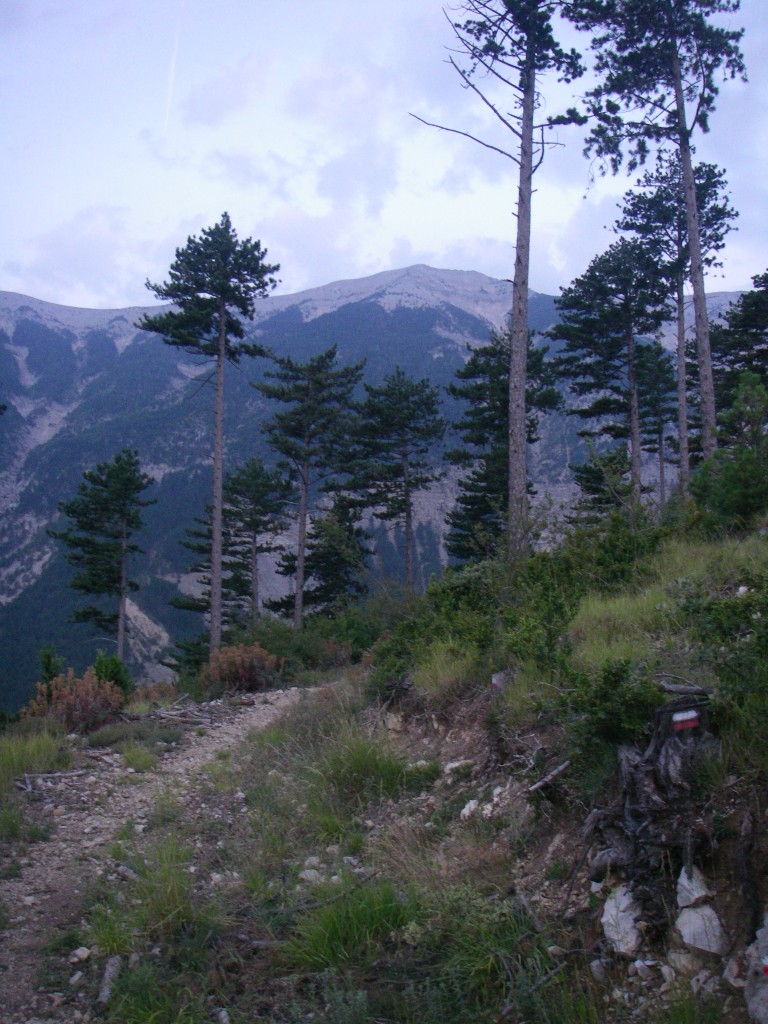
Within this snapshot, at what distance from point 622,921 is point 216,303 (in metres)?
23.4

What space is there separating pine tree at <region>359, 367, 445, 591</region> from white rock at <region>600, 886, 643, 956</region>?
27.6 m

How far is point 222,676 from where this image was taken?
530 inches

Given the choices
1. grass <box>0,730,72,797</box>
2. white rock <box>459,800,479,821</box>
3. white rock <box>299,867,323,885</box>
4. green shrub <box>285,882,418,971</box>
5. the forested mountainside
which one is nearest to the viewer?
green shrub <box>285,882,418,971</box>

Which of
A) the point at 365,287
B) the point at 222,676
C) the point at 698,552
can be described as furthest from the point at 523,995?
the point at 365,287

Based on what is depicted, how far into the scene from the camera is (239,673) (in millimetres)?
13477

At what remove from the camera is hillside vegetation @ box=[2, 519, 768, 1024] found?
2947mm

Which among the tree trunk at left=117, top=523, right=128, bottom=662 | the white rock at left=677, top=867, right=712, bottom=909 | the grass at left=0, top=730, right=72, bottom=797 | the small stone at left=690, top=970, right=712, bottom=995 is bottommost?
the tree trunk at left=117, top=523, right=128, bottom=662

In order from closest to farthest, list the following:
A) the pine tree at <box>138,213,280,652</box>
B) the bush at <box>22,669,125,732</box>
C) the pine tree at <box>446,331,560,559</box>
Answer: the bush at <box>22,669,125,732</box>
the pine tree at <box>138,213,280,652</box>
the pine tree at <box>446,331,560,559</box>

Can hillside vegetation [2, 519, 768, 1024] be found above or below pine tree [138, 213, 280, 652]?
below

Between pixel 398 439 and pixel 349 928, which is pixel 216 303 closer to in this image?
pixel 398 439

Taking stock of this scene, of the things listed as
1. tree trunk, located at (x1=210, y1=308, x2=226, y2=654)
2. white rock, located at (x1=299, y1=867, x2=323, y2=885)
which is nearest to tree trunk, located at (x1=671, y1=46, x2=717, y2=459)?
tree trunk, located at (x1=210, y1=308, x2=226, y2=654)

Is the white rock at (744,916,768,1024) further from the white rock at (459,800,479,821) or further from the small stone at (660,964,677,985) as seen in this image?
the white rock at (459,800,479,821)

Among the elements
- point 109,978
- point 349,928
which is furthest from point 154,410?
point 349,928

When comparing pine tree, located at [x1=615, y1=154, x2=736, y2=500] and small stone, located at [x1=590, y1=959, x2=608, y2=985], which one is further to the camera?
pine tree, located at [x1=615, y1=154, x2=736, y2=500]
